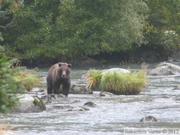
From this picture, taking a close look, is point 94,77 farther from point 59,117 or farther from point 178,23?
point 178,23

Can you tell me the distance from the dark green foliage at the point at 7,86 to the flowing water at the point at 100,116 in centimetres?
606

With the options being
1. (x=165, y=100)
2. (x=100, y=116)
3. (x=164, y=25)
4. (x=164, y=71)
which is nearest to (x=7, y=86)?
(x=100, y=116)

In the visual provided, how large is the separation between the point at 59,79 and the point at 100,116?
499 centimetres

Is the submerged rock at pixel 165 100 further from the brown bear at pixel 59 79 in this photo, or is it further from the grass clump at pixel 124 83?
the brown bear at pixel 59 79

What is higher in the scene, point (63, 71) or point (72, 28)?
point (72, 28)

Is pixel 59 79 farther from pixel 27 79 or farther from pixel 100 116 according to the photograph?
pixel 27 79

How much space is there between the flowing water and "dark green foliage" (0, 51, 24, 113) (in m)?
6.06

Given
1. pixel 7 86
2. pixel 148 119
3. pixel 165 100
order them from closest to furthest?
pixel 7 86 < pixel 148 119 < pixel 165 100

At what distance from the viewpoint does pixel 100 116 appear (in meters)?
14.6

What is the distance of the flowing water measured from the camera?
1244 centimetres

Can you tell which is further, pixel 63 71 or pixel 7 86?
pixel 63 71

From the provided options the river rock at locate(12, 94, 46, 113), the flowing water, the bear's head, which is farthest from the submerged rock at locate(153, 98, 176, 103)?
the river rock at locate(12, 94, 46, 113)

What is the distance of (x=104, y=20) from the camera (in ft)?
129

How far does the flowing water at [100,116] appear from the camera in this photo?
12439 millimetres
